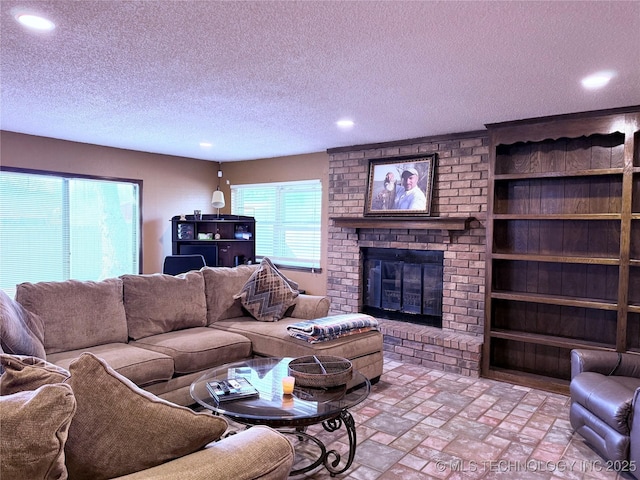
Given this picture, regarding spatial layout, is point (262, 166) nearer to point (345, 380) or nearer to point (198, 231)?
point (198, 231)

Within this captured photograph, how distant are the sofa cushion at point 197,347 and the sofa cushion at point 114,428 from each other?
6.44ft

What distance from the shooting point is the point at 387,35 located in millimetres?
2184

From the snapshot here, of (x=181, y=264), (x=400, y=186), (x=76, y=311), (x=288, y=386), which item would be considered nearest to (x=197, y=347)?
(x=76, y=311)

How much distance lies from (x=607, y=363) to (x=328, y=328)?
1.93 m

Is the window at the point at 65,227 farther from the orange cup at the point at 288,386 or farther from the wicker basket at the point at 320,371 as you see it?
the orange cup at the point at 288,386

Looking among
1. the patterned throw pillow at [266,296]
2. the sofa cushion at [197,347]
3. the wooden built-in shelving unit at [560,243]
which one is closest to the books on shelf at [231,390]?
the sofa cushion at [197,347]

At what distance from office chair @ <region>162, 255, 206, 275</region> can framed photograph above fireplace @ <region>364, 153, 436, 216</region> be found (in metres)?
2.07

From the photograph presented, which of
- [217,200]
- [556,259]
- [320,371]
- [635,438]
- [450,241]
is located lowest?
[635,438]

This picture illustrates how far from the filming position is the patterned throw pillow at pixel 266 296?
13.0 feet

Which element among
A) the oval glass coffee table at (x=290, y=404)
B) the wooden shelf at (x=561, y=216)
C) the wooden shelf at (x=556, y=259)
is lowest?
the oval glass coffee table at (x=290, y=404)

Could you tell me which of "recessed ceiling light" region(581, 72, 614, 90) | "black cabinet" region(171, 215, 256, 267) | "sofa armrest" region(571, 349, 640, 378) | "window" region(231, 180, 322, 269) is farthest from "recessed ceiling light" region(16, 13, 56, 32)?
"black cabinet" region(171, 215, 256, 267)

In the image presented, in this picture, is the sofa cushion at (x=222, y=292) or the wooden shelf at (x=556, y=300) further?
the sofa cushion at (x=222, y=292)

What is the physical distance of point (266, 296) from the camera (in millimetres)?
3992

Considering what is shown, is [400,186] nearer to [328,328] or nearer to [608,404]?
[328,328]
